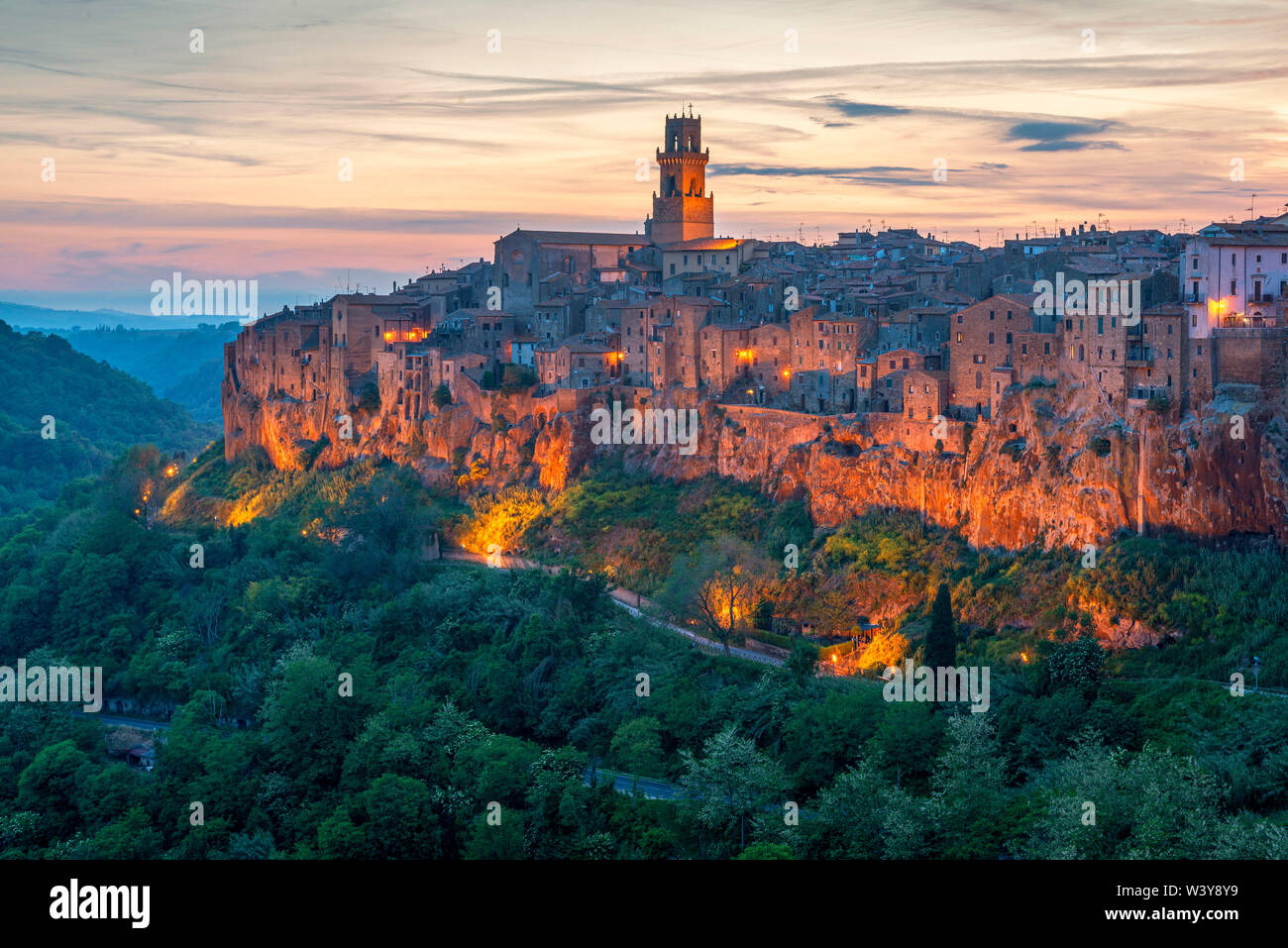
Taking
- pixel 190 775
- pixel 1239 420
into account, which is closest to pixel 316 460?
pixel 190 775

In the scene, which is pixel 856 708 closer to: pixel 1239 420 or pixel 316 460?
pixel 1239 420

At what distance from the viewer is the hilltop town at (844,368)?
3422cm

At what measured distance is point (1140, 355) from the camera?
34906 mm

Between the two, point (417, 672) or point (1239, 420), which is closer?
point (1239, 420)

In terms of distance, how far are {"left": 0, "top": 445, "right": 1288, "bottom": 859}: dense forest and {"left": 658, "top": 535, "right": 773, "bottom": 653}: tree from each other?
357 mm

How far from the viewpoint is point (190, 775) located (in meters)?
35.7

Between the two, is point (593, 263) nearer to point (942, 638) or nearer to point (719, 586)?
point (719, 586)

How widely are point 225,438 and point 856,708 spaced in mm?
42143

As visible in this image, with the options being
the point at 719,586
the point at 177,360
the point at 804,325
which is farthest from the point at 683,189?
the point at 177,360

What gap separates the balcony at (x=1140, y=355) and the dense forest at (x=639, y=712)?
4365 mm

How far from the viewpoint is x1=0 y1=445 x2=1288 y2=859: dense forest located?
27.3 metres

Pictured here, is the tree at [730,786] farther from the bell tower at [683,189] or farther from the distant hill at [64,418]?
the distant hill at [64,418]

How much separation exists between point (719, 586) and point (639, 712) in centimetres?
511

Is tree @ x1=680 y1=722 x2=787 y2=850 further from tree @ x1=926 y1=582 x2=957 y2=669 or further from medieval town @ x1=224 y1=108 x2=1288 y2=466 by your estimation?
medieval town @ x1=224 y1=108 x2=1288 y2=466
